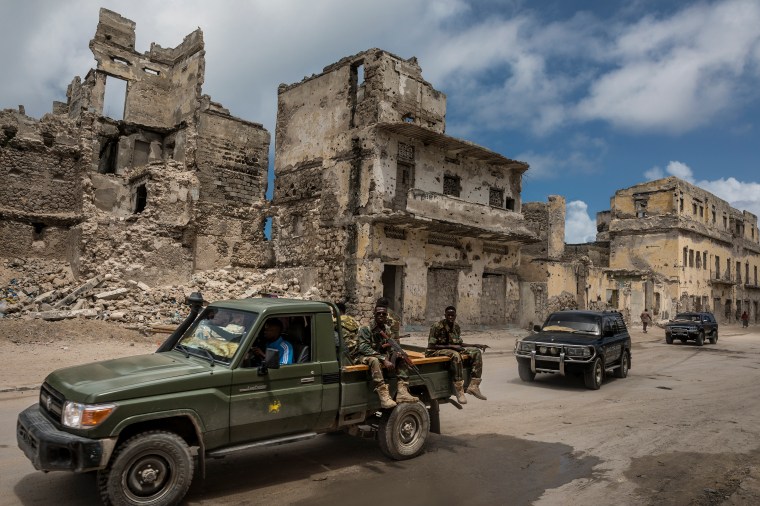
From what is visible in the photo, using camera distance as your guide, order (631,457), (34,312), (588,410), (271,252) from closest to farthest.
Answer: (631,457) → (588,410) → (34,312) → (271,252)

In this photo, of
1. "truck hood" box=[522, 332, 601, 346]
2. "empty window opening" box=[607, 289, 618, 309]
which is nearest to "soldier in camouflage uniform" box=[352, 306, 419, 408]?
"truck hood" box=[522, 332, 601, 346]

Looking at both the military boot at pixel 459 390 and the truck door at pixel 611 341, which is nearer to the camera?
the military boot at pixel 459 390

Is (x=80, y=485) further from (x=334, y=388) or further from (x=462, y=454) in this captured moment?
(x=462, y=454)

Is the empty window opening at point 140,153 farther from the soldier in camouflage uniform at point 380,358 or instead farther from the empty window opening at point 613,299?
the empty window opening at point 613,299

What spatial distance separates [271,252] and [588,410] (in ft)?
60.6

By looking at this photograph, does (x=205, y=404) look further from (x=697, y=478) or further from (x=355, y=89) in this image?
(x=355, y=89)

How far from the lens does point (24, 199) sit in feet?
65.7

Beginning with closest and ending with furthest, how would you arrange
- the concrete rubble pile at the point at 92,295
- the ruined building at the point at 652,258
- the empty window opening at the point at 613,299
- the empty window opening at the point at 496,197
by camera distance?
the concrete rubble pile at the point at 92,295
the empty window opening at the point at 496,197
the ruined building at the point at 652,258
the empty window opening at the point at 613,299

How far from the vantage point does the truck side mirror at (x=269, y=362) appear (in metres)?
4.60

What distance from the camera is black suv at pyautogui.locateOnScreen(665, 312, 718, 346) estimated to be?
2325 centimetres

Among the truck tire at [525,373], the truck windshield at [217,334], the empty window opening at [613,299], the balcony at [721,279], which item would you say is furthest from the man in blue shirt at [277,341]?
the balcony at [721,279]

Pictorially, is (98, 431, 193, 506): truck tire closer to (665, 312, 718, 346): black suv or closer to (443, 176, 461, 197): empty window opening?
(443, 176, 461, 197): empty window opening

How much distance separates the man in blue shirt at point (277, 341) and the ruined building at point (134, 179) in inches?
629

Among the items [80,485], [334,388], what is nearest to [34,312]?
[80,485]
